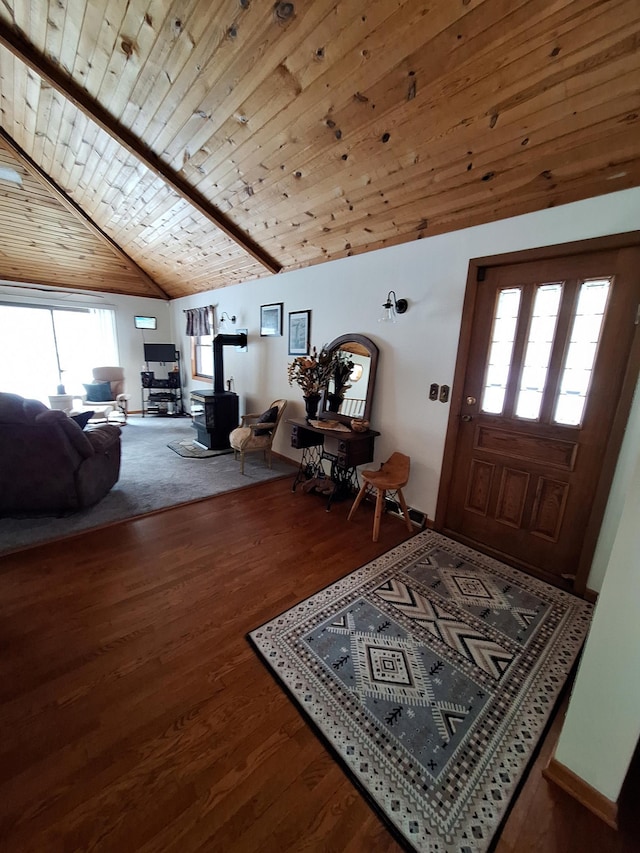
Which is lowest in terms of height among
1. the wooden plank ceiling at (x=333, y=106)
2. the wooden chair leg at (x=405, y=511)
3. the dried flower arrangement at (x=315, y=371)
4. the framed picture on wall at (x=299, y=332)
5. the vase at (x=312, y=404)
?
the wooden chair leg at (x=405, y=511)

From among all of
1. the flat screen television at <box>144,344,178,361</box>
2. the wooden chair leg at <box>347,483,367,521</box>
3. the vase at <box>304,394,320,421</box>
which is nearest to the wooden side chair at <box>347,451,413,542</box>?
the wooden chair leg at <box>347,483,367,521</box>

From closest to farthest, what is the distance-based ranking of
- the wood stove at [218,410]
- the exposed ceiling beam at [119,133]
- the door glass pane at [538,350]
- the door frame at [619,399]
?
the door frame at [619,399] < the door glass pane at [538,350] < the exposed ceiling beam at [119,133] < the wood stove at [218,410]

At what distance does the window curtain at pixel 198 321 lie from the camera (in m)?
5.64

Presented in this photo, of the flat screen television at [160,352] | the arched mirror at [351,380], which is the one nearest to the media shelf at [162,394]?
the flat screen television at [160,352]

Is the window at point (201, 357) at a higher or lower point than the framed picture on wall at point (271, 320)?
lower

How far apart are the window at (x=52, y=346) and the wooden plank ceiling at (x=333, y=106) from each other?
2.87 metres

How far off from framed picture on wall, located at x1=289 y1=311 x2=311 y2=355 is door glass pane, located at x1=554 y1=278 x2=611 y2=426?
2469 mm

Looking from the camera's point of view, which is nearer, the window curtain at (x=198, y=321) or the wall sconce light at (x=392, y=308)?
the wall sconce light at (x=392, y=308)

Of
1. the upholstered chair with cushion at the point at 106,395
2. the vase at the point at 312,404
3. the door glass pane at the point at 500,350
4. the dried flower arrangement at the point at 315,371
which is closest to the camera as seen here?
the door glass pane at the point at 500,350

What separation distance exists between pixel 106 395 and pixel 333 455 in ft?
16.0

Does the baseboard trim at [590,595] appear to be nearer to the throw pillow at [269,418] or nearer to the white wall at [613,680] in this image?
the white wall at [613,680]

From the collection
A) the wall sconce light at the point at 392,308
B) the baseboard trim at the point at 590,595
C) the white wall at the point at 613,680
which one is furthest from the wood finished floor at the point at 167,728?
the wall sconce light at the point at 392,308

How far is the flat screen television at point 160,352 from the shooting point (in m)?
6.52

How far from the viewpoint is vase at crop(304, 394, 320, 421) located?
11.0 feet
